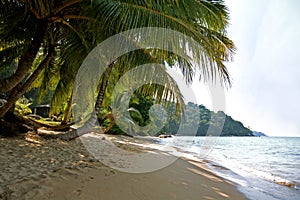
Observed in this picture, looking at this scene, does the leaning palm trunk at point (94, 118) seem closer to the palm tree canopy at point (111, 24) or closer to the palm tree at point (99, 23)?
the palm tree canopy at point (111, 24)

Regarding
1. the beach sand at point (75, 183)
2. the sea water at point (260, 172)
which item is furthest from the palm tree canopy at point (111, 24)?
the sea water at point (260, 172)

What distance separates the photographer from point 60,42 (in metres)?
5.48

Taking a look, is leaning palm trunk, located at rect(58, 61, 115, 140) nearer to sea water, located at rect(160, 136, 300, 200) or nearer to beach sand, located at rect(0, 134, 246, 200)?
beach sand, located at rect(0, 134, 246, 200)

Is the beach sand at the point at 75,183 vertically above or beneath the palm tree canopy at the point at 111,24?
beneath

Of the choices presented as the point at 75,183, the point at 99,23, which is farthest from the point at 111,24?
the point at 75,183

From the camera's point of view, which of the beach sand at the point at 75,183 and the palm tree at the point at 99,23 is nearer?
the beach sand at the point at 75,183

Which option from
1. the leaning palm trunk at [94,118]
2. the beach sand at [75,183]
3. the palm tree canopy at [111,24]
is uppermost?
the palm tree canopy at [111,24]

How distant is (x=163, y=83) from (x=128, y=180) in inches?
64.2

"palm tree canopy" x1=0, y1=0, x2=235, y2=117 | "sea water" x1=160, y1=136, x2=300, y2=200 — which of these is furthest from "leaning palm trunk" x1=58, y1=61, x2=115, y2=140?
"sea water" x1=160, y1=136, x2=300, y2=200

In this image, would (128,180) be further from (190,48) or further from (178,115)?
(190,48)

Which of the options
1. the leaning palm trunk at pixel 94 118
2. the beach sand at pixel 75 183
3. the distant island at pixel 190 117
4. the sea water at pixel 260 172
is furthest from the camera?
the leaning palm trunk at pixel 94 118

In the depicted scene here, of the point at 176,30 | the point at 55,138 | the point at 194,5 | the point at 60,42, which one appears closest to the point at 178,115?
the point at 176,30

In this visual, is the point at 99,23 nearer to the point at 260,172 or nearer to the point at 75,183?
the point at 75,183

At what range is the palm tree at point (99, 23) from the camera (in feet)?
9.41
